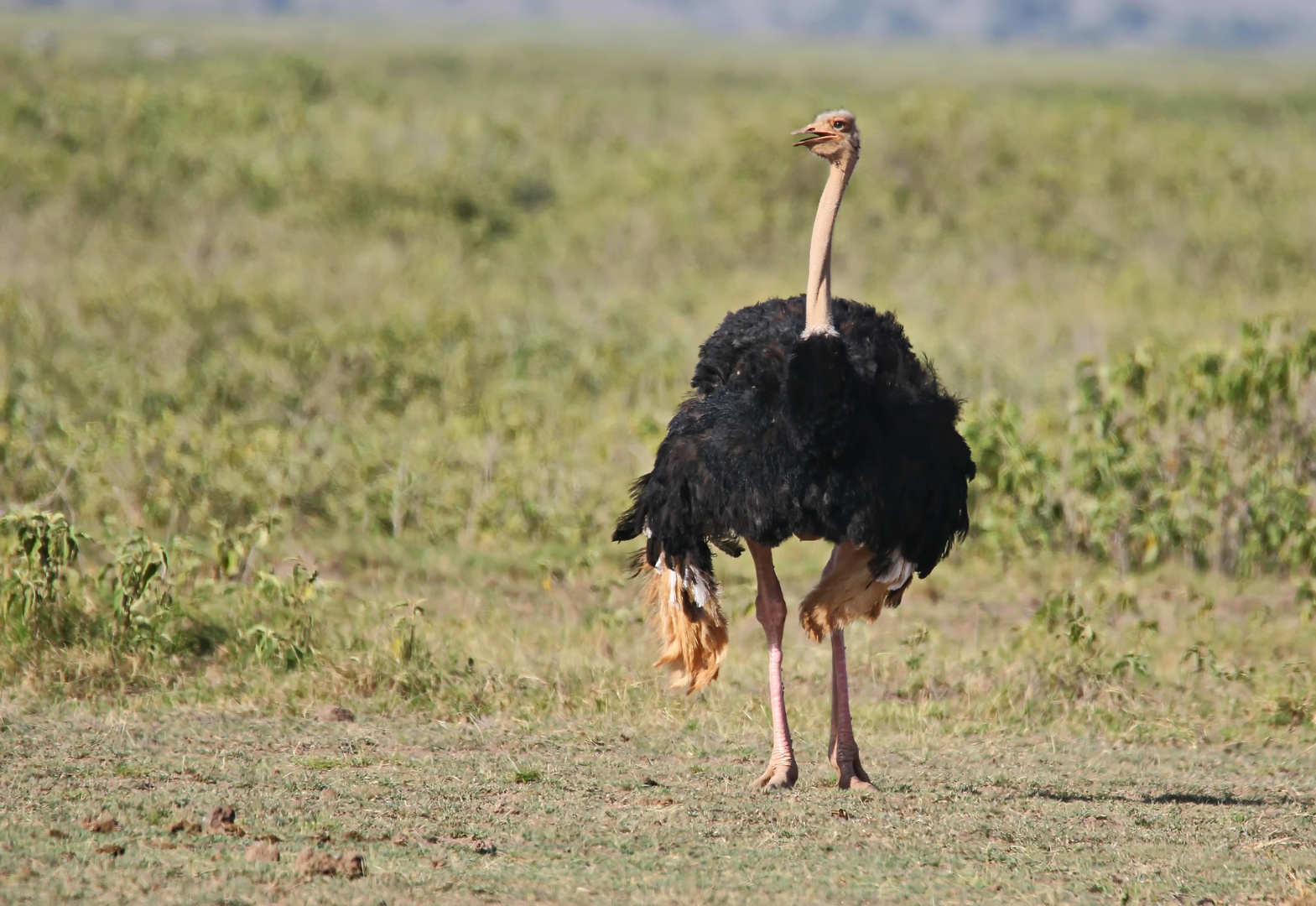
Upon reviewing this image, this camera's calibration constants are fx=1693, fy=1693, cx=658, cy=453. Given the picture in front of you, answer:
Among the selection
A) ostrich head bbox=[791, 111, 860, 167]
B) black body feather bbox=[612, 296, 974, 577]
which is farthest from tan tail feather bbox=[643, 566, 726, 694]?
ostrich head bbox=[791, 111, 860, 167]

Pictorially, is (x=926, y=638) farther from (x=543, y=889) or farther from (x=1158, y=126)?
(x=1158, y=126)

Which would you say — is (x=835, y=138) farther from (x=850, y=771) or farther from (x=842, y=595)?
(x=850, y=771)

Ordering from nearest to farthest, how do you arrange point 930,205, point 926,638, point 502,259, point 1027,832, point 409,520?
point 1027,832 → point 926,638 → point 409,520 → point 502,259 → point 930,205

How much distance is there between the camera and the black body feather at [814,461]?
17.5 ft

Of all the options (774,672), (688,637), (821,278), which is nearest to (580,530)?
(688,637)

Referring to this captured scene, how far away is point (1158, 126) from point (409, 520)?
16383mm

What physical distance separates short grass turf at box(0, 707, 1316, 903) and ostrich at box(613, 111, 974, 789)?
484 mm

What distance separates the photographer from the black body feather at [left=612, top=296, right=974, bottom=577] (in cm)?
534

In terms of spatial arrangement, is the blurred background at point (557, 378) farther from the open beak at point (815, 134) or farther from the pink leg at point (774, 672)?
the open beak at point (815, 134)

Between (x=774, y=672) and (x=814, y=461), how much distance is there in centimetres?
85

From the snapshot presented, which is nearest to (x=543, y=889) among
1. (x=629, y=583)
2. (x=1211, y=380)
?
(x=629, y=583)

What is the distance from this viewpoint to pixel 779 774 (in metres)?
5.64

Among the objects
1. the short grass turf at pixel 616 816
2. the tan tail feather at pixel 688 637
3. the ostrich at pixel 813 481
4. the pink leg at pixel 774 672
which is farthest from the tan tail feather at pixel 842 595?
the short grass turf at pixel 616 816

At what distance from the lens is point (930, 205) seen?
1945cm
